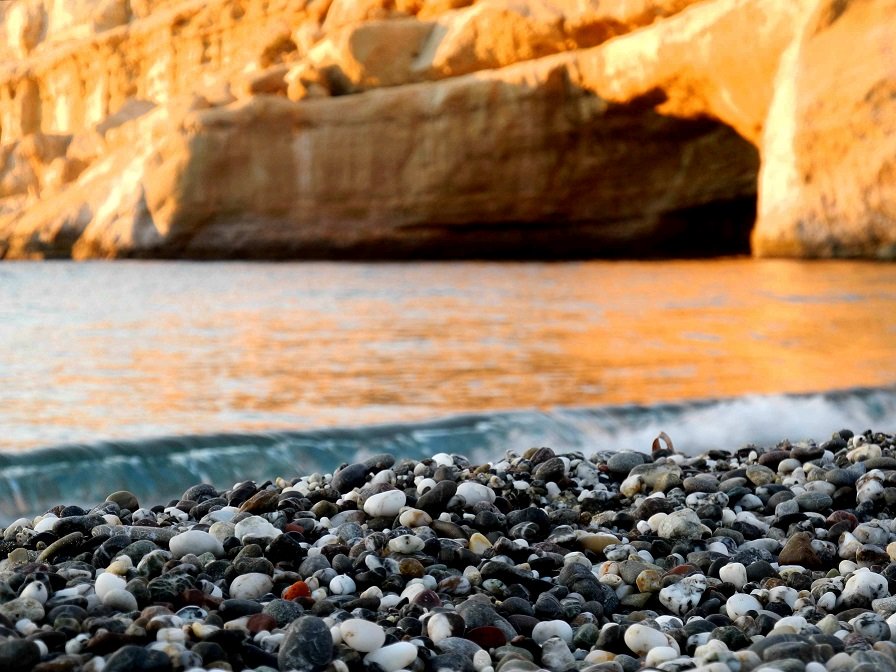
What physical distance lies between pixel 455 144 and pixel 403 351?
14.3 meters

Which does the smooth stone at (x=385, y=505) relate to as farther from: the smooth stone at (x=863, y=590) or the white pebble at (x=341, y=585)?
the smooth stone at (x=863, y=590)

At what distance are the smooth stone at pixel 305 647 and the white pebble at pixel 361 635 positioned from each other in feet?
0.09

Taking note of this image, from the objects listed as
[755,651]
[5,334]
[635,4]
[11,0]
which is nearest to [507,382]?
[755,651]

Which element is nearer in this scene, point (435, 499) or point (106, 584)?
point (106, 584)

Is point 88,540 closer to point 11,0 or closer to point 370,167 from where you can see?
point 370,167

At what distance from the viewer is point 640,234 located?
64.5 ft

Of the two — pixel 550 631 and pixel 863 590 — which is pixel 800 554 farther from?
pixel 550 631

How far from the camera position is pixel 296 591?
1920 millimetres

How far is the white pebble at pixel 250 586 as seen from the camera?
1928 millimetres

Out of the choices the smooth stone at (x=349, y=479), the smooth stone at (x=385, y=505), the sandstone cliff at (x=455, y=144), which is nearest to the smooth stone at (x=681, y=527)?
the smooth stone at (x=385, y=505)

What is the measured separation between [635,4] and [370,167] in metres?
5.65

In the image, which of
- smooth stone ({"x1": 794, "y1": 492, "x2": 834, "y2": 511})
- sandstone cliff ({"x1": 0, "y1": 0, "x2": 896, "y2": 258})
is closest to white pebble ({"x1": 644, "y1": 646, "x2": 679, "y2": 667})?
smooth stone ({"x1": 794, "y1": 492, "x2": 834, "y2": 511})

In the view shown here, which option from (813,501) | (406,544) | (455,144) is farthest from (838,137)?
(406,544)

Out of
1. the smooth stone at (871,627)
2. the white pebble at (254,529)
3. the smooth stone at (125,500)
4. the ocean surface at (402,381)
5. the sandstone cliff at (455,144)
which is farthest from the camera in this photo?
the sandstone cliff at (455,144)
